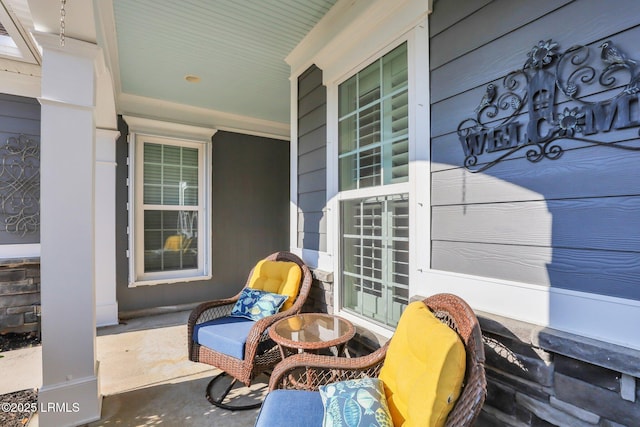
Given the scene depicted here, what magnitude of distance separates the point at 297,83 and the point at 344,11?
0.93 metres

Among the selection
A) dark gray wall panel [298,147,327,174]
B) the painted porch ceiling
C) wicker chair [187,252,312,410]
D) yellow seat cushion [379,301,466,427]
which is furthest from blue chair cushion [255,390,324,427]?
the painted porch ceiling

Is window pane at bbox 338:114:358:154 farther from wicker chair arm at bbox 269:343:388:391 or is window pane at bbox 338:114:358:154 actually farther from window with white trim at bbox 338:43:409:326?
wicker chair arm at bbox 269:343:388:391

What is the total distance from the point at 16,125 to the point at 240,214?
278cm

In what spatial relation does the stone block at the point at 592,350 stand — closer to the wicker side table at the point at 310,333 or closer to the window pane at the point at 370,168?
the wicker side table at the point at 310,333

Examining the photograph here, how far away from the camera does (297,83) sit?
3121 mm

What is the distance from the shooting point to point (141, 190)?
14.0 feet

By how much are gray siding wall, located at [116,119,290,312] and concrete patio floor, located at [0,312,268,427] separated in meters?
0.91

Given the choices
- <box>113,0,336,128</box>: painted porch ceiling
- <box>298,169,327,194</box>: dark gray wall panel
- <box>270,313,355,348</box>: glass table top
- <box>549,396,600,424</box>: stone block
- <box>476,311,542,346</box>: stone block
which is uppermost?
<box>113,0,336,128</box>: painted porch ceiling

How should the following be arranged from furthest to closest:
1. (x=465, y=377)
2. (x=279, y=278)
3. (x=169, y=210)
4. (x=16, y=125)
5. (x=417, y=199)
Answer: (x=169, y=210) < (x=16, y=125) < (x=279, y=278) < (x=417, y=199) < (x=465, y=377)

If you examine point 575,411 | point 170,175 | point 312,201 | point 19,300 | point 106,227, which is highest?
point 170,175

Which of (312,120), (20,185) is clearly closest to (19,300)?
(20,185)

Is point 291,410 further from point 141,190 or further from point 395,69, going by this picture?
point 141,190

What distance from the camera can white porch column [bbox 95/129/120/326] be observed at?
3816mm

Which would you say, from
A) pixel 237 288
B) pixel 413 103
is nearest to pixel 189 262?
pixel 237 288
